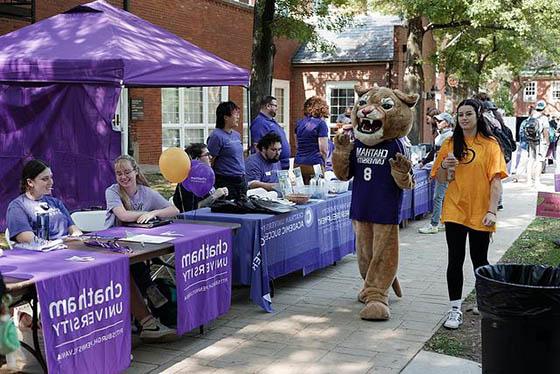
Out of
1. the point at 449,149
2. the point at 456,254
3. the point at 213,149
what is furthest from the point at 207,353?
the point at 213,149

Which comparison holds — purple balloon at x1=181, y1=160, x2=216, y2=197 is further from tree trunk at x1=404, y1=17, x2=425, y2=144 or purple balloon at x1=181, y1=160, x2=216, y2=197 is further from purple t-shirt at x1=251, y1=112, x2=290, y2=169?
tree trunk at x1=404, y1=17, x2=425, y2=144

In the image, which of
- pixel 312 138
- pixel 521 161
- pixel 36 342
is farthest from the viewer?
pixel 521 161

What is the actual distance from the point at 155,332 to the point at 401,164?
8.23ft

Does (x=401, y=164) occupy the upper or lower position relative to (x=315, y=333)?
upper

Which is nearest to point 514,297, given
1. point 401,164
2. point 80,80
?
point 401,164

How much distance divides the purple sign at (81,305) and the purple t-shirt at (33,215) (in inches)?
16.4

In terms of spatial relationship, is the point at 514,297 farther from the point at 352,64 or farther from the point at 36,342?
the point at 352,64

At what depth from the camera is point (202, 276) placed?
5.41 metres

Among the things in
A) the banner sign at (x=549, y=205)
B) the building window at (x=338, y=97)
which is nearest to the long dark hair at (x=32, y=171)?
the banner sign at (x=549, y=205)

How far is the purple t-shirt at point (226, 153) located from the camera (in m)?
7.84

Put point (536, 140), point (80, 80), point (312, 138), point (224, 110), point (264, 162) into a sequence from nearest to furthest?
1. point (80, 80)
2. point (224, 110)
3. point (264, 162)
4. point (312, 138)
5. point (536, 140)

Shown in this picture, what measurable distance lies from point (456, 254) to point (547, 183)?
1245 cm

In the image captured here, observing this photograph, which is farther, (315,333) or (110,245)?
(315,333)

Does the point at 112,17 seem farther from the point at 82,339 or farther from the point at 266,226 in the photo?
the point at 82,339
